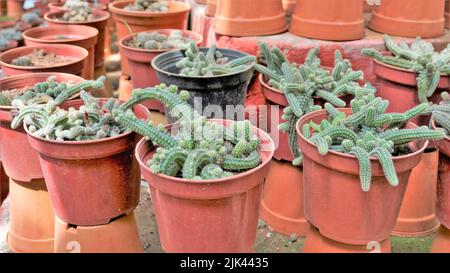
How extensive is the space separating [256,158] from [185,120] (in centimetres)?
31

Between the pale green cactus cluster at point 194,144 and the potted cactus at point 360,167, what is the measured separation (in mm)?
275

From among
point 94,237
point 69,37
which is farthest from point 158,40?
point 94,237

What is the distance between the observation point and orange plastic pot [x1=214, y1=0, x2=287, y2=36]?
2846 mm

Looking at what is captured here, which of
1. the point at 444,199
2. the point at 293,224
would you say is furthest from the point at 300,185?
the point at 444,199

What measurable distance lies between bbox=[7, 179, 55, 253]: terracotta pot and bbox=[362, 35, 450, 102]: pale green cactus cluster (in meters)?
1.78

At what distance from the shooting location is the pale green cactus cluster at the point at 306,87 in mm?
2227

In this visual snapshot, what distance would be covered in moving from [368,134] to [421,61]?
767 mm

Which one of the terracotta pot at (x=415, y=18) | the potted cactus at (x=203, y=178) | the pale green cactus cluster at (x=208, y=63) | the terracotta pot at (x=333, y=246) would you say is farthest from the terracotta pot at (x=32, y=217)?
the terracotta pot at (x=415, y=18)

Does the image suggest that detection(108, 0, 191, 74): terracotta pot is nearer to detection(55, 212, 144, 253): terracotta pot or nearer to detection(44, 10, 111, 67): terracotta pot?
detection(44, 10, 111, 67): terracotta pot

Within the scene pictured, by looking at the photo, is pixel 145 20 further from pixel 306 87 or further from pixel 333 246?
pixel 333 246

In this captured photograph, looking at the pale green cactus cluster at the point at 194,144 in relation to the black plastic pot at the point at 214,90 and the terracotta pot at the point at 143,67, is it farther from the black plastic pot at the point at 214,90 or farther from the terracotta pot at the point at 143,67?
the terracotta pot at the point at 143,67

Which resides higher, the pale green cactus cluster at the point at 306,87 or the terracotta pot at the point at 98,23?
the pale green cactus cluster at the point at 306,87

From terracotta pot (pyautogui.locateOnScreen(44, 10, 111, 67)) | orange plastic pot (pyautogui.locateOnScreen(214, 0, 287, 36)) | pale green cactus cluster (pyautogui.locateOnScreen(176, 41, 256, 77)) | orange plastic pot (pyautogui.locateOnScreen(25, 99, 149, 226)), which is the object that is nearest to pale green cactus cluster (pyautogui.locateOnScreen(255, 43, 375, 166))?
pale green cactus cluster (pyautogui.locateOnScreen(176, 41, 256, 77))
